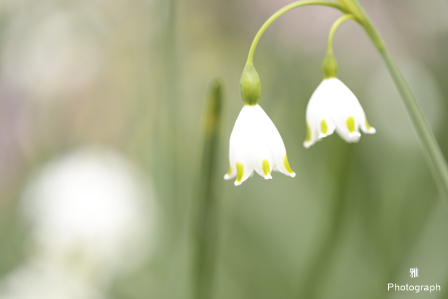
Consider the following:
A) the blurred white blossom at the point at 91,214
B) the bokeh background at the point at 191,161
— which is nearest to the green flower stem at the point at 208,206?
the bokeh background at the point at 191,161

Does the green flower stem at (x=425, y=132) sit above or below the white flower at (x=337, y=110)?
below

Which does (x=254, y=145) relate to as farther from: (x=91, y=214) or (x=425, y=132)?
(x=91, y=214)

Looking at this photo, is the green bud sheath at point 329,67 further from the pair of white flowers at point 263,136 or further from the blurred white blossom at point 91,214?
the blurred white blossom at point 91,214

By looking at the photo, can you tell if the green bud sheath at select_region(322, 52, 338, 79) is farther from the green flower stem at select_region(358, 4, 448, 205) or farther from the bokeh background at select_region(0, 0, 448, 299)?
the bokeh background at select_region(0, 0, 448, 299)

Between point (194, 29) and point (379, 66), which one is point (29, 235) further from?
point (379, 66)

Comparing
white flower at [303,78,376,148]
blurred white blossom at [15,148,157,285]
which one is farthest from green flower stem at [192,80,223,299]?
blurred white blossom at [15,148,157,285]

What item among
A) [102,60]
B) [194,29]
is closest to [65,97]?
[102,60]

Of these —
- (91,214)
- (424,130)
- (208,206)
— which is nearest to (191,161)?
(91,214)
